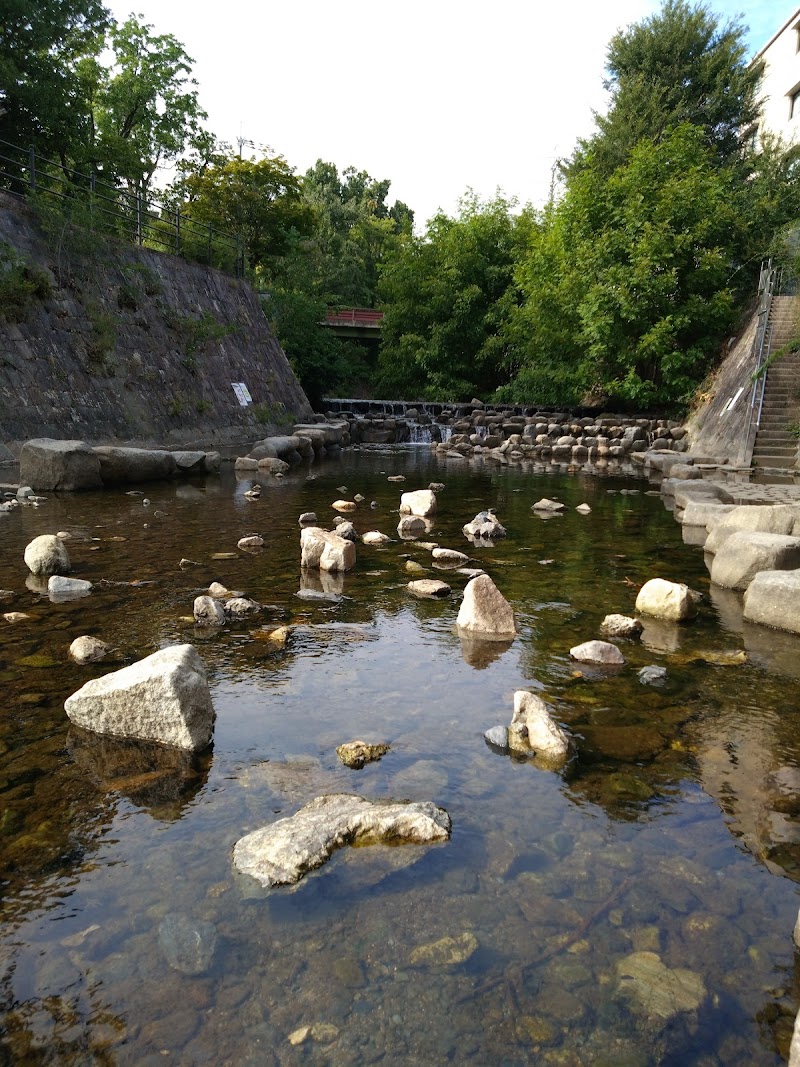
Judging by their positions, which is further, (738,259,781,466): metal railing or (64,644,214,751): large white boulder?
(738,259,781,466): metal railing

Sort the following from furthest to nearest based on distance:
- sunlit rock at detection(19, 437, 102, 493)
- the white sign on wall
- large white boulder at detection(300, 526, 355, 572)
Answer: the white sign on wall, sunlit rock at detection(19, 437, 102, 493), large white boulder at detection(300, 526, 355, 572)

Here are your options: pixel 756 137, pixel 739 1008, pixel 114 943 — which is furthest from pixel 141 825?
pixel 756 137

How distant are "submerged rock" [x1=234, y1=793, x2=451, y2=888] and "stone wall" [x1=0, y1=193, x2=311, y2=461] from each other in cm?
1098

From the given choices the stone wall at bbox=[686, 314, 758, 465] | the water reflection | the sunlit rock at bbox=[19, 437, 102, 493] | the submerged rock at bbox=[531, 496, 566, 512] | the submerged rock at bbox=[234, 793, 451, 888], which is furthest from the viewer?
the stone wall at bbox=[686, 314, 758, 465]

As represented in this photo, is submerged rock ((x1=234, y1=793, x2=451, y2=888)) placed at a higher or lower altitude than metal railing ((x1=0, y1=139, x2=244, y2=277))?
lower

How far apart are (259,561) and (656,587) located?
353 centimetres

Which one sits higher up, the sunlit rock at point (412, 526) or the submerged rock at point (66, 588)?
the submerged rock at point (66, 588)

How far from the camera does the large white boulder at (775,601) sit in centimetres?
525

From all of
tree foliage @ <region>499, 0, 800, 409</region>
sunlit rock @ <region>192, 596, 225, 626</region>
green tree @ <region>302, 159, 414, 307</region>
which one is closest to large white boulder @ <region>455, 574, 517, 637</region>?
sunlit rock @ <region>192, 596, 225, 626</region>

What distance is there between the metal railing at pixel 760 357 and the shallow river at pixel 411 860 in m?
12.0

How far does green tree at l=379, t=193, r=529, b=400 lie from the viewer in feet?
107

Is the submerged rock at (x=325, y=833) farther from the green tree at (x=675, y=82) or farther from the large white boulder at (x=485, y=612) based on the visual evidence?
the green tree at (x=675, y=82)

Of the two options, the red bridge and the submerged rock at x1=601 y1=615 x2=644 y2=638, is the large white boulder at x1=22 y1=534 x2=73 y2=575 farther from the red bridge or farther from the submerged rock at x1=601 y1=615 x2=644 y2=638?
the red bridge

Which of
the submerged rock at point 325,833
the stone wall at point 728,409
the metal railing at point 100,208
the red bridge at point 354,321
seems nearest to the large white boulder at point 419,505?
the submerged rock at point 325,833
